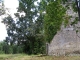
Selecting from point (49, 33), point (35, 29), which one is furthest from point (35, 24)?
point (49, 33)

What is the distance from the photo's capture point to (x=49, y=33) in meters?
34.8

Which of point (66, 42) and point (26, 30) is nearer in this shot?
point (66, 42)

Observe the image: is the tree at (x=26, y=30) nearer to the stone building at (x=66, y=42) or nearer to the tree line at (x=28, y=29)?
the tree line at (x=28, y=29)

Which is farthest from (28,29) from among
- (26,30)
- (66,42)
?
(66,42)

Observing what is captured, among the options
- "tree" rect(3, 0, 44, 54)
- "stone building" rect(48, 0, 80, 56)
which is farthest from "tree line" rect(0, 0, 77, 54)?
"stone building" rect(48, 0, 80, 56)

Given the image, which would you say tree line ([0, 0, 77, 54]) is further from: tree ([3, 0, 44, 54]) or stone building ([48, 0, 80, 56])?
stone building ([48, 0, 80, 56])

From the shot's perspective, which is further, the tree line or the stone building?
the tree line

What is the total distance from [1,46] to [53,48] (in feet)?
111

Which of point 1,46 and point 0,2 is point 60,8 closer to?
point 0,2

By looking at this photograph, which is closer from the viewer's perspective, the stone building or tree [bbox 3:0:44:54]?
the stone building

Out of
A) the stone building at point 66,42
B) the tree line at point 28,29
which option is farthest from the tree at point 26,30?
the stone building at point 66,42

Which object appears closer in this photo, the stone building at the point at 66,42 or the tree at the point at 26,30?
the stone building at the point at 66,42

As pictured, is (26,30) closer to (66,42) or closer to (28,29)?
(28,29)

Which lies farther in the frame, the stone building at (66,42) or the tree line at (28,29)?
the tree line at (28,29)
